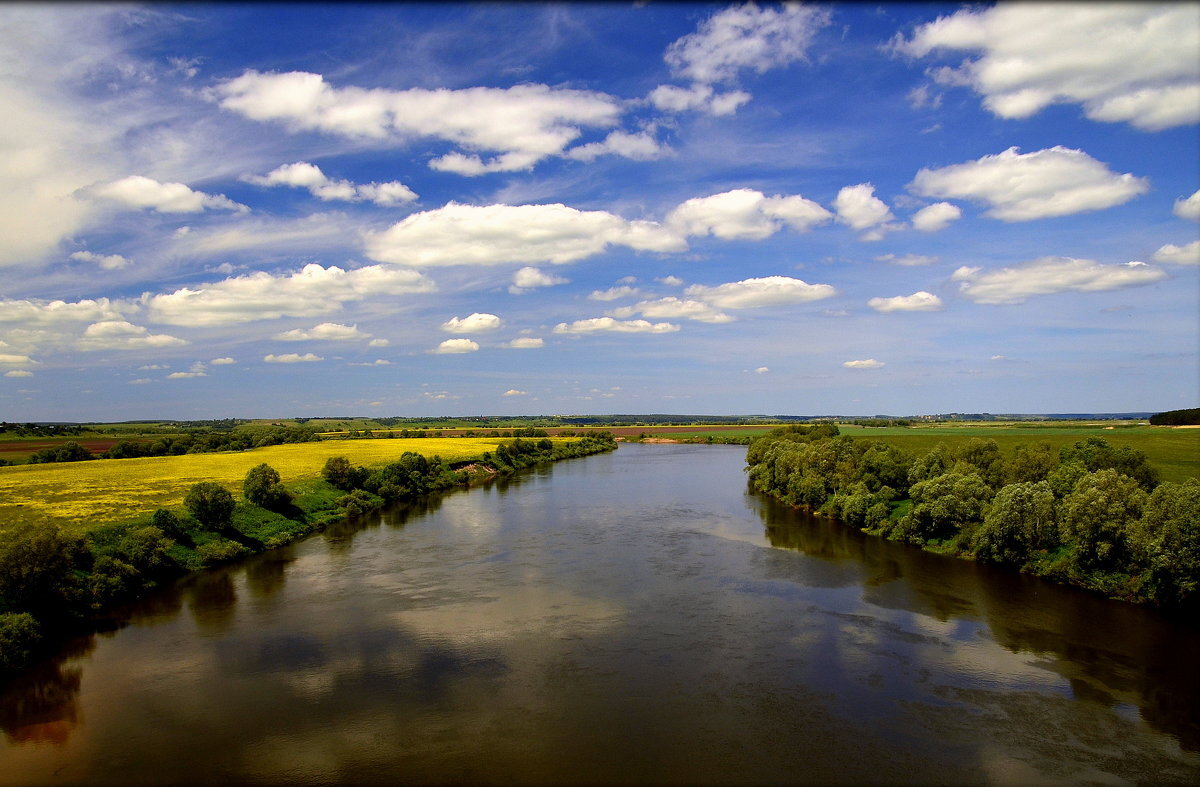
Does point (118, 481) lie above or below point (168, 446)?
below

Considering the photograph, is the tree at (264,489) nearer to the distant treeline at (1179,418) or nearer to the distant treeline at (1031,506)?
the distant treeline at (1031,506)

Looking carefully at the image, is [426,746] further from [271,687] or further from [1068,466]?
[1068,466]

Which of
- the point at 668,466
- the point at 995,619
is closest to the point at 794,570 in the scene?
the point at 995,619

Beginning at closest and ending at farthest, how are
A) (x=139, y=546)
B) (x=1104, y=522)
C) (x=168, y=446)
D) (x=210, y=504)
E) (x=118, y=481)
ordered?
(x=1104, y=522) < (x=139, y=546) < (x=210, y=504) < (x=118, y=481) < (x=168, y=446)

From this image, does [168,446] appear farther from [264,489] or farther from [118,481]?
[264,489]

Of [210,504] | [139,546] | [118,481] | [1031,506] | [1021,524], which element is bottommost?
[139,546]

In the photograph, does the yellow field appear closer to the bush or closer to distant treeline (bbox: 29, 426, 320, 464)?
distant treeline (bbox: 29, 426, 320, 464)

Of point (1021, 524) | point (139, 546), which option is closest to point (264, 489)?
point (139, 546)
